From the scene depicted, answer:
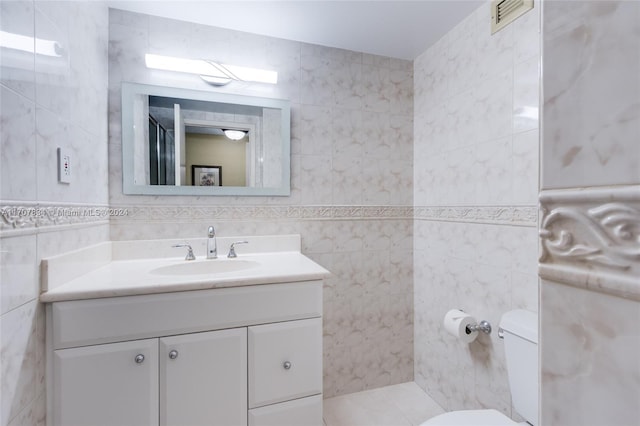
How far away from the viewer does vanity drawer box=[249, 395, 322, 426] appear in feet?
4.00

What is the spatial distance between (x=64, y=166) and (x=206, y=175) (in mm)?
647

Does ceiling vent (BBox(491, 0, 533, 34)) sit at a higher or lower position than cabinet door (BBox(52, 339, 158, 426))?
higher

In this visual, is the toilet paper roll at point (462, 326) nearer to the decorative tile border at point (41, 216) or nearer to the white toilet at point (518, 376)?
the white toilet at point (518, 376)

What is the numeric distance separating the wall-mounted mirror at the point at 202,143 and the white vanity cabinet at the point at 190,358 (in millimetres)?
720

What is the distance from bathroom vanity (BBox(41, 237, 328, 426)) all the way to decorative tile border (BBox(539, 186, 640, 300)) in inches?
42.0

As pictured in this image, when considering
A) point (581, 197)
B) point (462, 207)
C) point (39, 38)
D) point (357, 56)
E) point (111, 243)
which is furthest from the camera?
point (357, 56)

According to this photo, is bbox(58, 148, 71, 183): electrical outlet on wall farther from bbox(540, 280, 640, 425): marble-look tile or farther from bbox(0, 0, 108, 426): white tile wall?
bbox(540, 280, 640, 425): marble-look tile

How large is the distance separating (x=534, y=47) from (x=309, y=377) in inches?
65.5

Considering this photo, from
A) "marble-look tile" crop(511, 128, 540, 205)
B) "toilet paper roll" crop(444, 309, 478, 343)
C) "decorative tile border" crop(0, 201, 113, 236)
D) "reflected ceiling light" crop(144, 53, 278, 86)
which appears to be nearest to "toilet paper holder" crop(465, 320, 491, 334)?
"toilet paper roll" crop(444, 309, 478, 343)

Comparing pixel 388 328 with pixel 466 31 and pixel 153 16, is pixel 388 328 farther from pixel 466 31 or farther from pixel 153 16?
pixel 153 16

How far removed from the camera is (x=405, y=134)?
6.81 feet

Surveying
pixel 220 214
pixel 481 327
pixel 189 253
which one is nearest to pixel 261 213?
pixel 220 214

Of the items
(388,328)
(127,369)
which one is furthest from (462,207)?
(127,369)

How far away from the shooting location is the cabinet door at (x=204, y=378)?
3.69 feet
